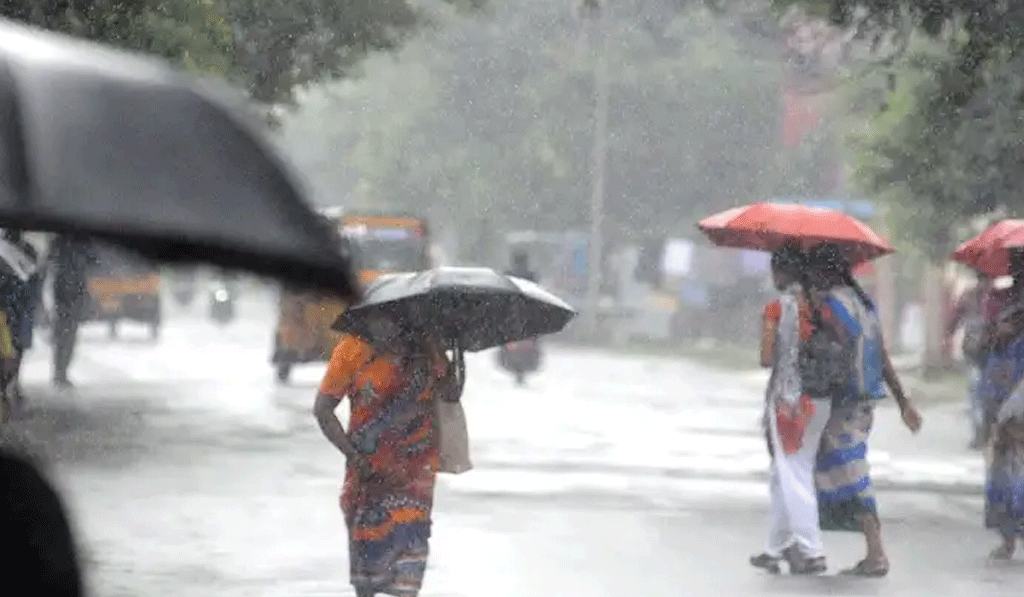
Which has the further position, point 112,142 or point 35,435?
point 35,435

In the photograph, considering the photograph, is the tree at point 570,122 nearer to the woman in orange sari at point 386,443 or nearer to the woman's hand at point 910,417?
the woman's hand at point 910,417

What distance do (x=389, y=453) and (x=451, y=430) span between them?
0.24 metres

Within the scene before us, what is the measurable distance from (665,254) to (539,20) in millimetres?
7229

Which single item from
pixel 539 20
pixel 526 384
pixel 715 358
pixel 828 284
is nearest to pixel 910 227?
pixel 526 384

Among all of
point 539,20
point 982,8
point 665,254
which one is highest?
point 982,8

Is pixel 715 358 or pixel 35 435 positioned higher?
pixel 35 435

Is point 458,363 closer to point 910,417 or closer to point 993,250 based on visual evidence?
point 910,417

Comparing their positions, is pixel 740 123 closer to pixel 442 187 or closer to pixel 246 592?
pixel 442 187

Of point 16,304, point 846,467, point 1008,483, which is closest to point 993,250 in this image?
point 1008,483

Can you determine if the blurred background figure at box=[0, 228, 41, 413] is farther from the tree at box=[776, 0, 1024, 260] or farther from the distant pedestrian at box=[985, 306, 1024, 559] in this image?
the tree at box=[776, 0, 1024, 260]

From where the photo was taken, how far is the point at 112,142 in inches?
124

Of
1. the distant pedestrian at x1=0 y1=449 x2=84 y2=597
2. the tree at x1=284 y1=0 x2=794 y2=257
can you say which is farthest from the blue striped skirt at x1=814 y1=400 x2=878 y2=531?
the tree at x1=284 y1=0 x2=794 y2=257

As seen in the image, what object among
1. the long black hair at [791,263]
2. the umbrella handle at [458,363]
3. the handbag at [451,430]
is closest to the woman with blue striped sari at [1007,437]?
the long black hair at [791,263]

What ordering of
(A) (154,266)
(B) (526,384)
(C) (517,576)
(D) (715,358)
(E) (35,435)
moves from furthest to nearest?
(D) (715,358) < (B) (526,384) < (E) (35,435) < (C) (517,576) < (A) (154,266)
